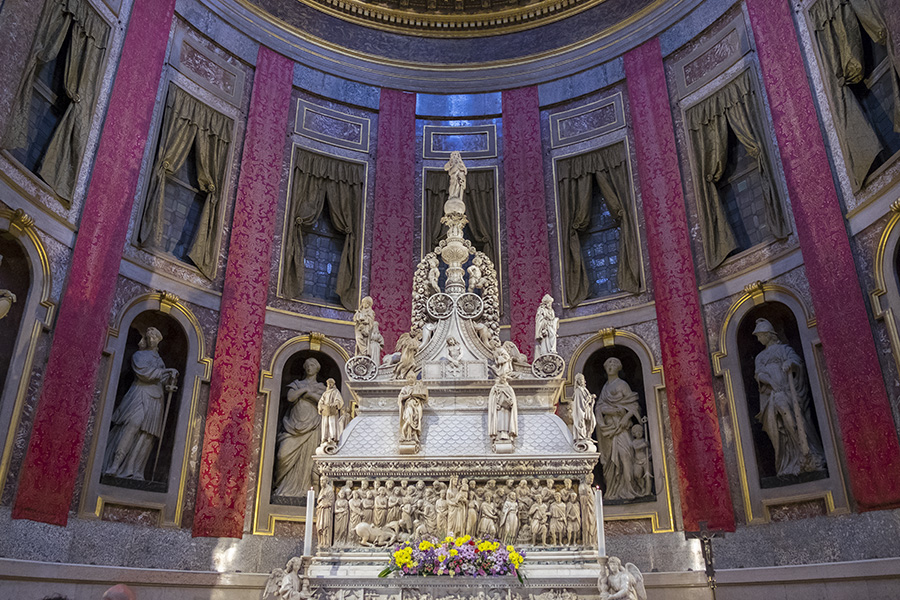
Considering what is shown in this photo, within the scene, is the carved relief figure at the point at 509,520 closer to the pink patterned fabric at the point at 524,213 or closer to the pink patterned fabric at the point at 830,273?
the pink patterned fabric at the point at 830,273

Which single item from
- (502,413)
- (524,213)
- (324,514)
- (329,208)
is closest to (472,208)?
(524,213)

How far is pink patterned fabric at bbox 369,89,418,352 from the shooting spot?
44.9 ft

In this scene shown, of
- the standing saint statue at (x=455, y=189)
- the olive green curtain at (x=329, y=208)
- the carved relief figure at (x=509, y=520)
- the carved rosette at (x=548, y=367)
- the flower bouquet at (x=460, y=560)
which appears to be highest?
the olive green curtain at (x=329, y=208)

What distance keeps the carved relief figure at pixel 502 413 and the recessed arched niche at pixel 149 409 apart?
5884mm

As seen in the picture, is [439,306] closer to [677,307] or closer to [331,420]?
[331,420]

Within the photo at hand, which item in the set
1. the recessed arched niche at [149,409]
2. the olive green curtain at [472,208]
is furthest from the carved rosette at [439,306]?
the olive green curtain at [472,208]

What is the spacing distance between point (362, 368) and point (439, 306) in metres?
1.40

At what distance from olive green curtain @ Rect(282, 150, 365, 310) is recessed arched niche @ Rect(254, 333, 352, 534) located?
3.91 ft

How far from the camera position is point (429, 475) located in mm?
7637

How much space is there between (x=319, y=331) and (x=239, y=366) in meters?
1.79

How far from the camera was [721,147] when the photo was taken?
12.9 m

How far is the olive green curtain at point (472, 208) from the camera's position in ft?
48.5

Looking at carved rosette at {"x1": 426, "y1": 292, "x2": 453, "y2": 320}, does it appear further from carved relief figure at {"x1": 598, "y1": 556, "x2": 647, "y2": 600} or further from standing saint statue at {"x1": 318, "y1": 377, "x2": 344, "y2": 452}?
carved relief figure at {"x1": 598, "y1": 556, "x2": 647, "y2": 600}

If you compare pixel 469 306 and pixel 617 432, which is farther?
pixel 617 432
